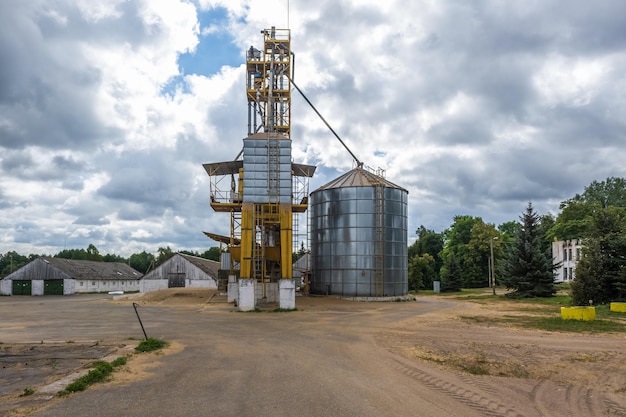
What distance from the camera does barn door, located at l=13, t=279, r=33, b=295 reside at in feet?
214

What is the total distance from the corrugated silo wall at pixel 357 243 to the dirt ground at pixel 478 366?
809 inches

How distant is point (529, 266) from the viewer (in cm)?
4412

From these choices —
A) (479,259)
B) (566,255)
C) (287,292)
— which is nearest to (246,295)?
(287,292)

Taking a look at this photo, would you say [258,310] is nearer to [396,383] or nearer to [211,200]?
[211,200]

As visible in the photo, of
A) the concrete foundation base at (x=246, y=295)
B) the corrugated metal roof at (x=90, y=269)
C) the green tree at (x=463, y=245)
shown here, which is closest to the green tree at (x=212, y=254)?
the corrugated metal roof at (x=90, y=269)

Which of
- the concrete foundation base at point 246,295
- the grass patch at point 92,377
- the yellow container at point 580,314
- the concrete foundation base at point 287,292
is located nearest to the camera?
the grass patch at point 92,377

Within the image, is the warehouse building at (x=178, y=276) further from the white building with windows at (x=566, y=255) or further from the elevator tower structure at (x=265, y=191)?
the white building with windows at (x=566, y=255)

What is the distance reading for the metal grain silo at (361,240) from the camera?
4116cm

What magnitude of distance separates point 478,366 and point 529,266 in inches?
1386

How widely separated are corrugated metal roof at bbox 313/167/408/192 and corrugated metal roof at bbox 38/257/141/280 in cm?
4232

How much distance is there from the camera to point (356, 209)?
42.1 metres

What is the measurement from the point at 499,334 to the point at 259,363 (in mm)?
10513

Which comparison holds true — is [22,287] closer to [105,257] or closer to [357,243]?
[357,243]

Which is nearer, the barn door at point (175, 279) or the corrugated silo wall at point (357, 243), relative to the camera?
the corrugated silo wall at point (357, 243)
